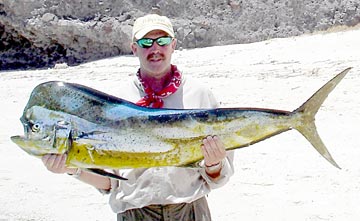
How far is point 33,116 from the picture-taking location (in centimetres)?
257

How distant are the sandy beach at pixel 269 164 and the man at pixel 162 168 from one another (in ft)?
2.79

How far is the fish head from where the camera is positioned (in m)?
2.54

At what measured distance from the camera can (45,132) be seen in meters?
2.54

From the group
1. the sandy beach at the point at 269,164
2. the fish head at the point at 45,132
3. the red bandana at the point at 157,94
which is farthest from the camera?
the sandy beach at the point at 269,164

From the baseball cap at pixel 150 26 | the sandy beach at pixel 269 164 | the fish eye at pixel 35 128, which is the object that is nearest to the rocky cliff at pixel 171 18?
the sandy beach at pixel 269 164

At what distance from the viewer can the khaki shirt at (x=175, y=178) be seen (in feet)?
9.54

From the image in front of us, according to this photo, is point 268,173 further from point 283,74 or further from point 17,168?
point 283,74

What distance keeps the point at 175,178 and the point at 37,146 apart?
24.7 inches

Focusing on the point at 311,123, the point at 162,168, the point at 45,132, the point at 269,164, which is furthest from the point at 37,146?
the point at 269,164

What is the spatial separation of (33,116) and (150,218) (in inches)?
28.7

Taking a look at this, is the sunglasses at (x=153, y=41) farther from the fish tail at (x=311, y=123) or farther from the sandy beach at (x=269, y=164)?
the sandy beach at (x=269, y=164)

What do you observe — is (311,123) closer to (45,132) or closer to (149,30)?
(149,30)

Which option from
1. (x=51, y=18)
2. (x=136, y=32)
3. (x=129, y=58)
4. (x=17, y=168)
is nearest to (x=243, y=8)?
(x=129, y=58)

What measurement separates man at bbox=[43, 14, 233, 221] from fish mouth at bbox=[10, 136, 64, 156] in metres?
0.28
